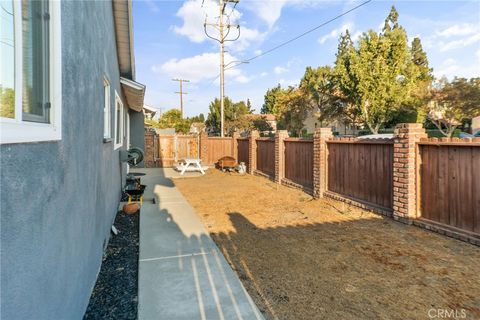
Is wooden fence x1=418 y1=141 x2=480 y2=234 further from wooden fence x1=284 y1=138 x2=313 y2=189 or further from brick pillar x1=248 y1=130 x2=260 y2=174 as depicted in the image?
brick pillar x1=248 y1=130 x2=260 y2=174

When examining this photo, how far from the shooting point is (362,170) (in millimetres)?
6801

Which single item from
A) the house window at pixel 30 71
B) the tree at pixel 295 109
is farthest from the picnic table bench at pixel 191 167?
the tree at pixel 295 109

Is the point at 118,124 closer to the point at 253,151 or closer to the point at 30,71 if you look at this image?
the point at 30,71

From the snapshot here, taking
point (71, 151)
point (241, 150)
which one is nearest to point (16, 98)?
point (71, 151)

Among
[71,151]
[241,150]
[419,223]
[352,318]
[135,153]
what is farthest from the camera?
[241,150]

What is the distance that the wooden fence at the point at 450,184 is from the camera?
4.53m

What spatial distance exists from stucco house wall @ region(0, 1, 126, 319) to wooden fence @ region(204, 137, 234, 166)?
13486mm

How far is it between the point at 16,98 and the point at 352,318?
10.1 feet

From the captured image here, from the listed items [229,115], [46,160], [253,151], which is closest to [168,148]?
[253,151]

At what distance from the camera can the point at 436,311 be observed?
111 inches

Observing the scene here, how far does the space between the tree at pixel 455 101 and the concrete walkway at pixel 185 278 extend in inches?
884

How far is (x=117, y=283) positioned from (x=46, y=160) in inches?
92.1

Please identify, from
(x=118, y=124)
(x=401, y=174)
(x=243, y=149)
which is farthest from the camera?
(x=243, y=149)

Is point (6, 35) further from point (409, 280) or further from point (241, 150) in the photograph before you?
point (241, 150)
